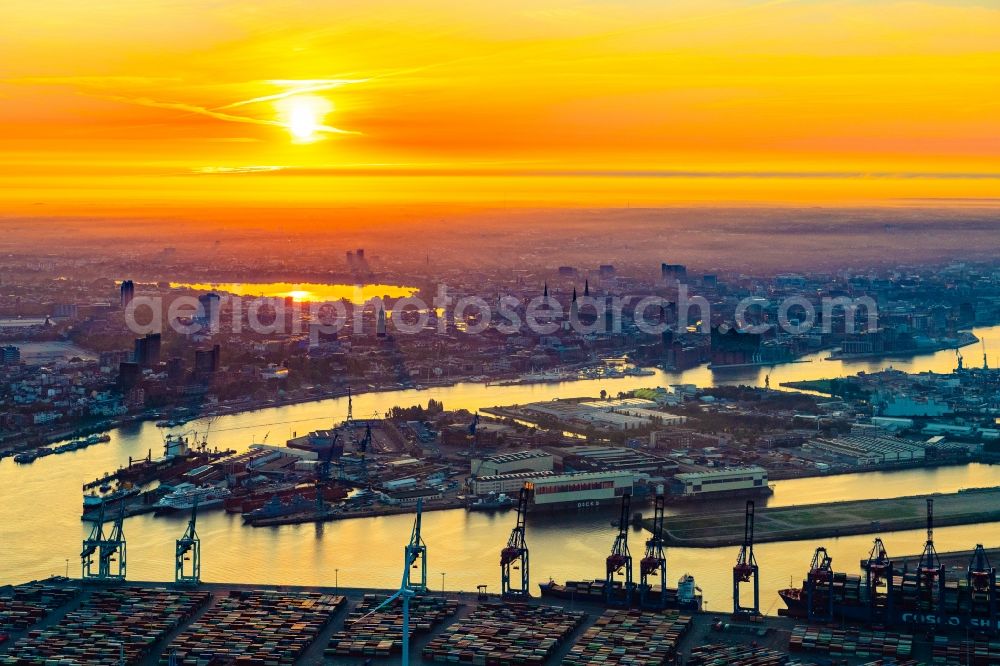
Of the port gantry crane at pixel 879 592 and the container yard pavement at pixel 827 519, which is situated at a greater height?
the container yard pavement at pixel 827 519

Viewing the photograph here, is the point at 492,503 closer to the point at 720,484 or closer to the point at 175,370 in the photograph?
the point at 720,484

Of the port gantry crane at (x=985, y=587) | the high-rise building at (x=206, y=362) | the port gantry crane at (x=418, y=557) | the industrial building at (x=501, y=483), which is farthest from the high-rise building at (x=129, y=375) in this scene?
the port gantry crane at (x=985, y=587)

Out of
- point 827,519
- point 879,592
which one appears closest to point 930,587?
point 879,592

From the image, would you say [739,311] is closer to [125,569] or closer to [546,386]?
[546,386]

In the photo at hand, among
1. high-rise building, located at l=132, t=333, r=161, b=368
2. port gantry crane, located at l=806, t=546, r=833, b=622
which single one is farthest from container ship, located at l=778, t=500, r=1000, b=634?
high-rise building, located at l=132, t=333, r=161, b=368

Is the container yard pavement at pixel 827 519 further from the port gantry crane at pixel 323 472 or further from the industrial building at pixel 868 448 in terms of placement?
the port gantry crane at pixel 323 472

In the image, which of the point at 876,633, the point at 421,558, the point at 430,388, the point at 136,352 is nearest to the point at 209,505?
the point at 421,558

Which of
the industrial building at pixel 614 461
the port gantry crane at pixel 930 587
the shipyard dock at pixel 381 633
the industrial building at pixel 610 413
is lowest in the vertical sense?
the shipyard dock at pixel 381 633
